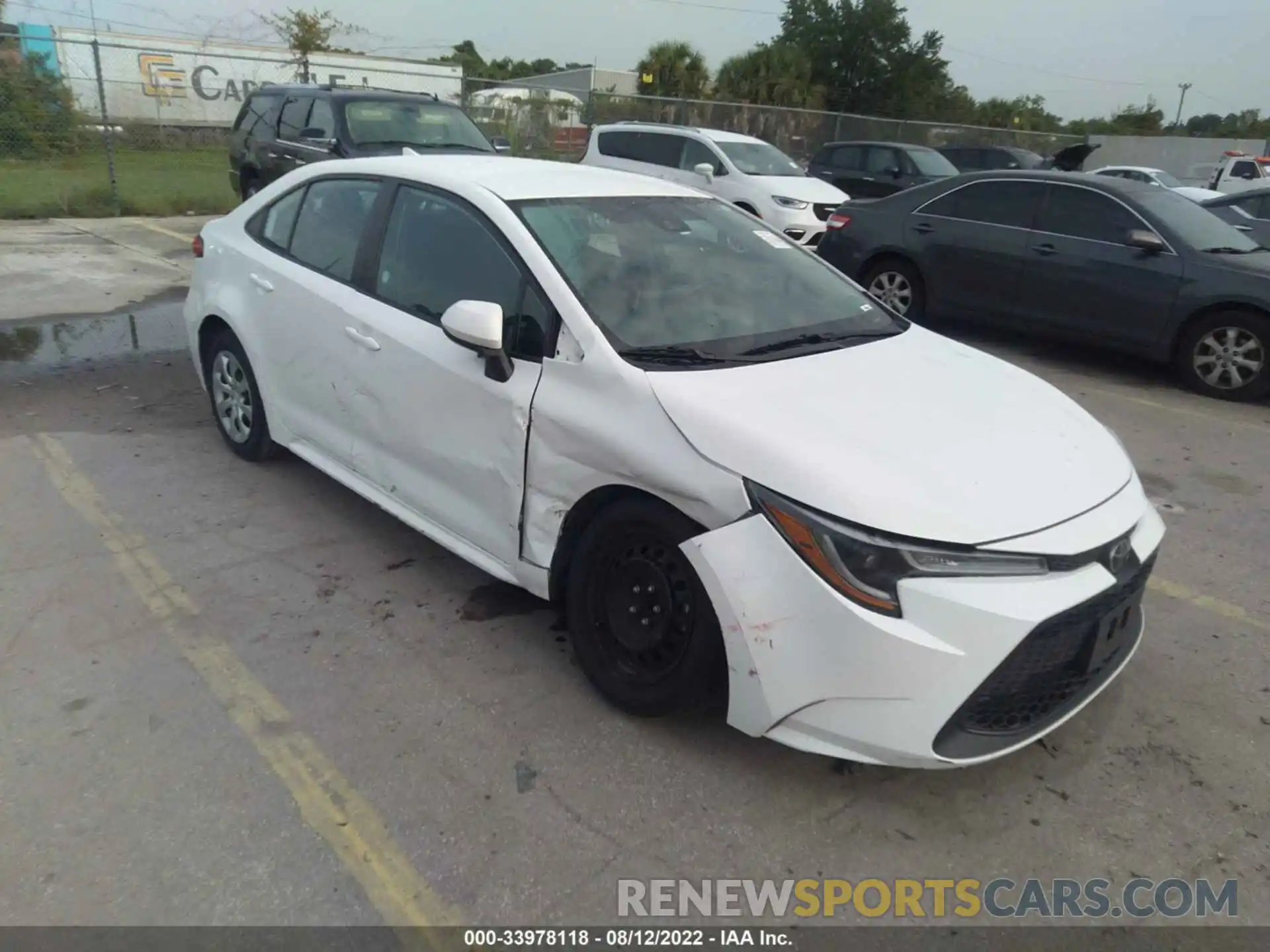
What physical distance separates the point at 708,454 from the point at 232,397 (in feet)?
10.7

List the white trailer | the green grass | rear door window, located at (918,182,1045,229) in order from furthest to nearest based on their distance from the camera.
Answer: the white trailer, the green grass, rear door window, located at (918,182,1045,229)

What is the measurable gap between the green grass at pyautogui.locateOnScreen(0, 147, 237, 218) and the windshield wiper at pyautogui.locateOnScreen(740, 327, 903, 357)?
14619 mm

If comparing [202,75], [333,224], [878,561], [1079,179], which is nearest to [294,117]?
[333,224]

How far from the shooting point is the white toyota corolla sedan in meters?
2.47

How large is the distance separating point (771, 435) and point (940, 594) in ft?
2.05

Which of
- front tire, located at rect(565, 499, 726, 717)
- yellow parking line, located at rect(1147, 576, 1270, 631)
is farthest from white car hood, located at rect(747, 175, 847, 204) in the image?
front tire, located at rect(565, 499, 726, 717)

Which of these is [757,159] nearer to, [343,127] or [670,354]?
[343,127]

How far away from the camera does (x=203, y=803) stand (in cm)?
267

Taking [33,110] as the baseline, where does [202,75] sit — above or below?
above

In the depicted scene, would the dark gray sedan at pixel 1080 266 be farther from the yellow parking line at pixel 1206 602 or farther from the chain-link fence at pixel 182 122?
the chain-link fence at pixel 182 122

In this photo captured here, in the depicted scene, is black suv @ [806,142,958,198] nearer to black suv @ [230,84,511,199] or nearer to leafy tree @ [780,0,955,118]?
black suv @ [230,84,511,199]

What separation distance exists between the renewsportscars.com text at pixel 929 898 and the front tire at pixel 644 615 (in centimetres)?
57

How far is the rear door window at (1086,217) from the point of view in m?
7.52

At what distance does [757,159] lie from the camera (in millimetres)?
13578
